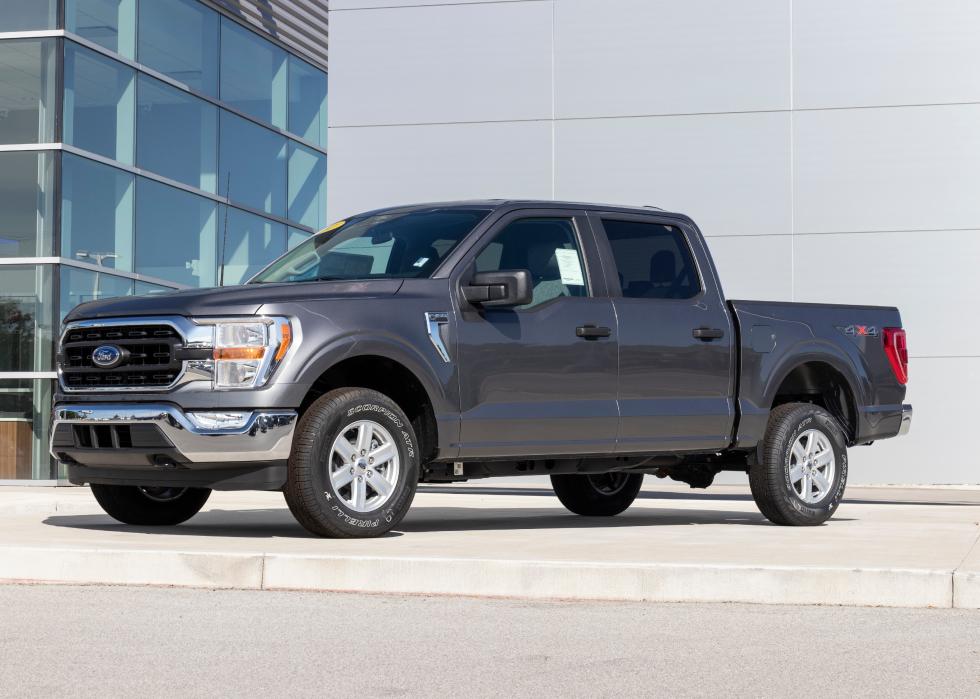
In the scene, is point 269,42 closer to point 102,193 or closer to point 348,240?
point 102,193

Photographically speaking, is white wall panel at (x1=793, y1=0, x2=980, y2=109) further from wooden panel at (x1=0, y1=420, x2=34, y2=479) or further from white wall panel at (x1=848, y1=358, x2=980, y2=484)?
wooden panel at (x1=0, y1=420, x2=34, y2=479)

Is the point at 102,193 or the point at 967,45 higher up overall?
the point at 967,45

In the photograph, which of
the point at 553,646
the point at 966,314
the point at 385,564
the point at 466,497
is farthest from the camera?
the point at 966,314

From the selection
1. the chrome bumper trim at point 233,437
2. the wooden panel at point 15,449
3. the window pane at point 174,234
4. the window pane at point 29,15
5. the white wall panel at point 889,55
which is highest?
the window pane at point 29,15

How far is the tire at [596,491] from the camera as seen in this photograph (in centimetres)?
1191

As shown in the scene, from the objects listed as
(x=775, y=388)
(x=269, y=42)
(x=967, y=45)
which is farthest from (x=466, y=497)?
(x=269, y=42)

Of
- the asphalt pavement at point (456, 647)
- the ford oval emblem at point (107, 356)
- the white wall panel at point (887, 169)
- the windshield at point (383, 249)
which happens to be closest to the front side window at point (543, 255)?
the windshield at point (383, 249)

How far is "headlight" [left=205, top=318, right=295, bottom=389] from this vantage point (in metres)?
8.25

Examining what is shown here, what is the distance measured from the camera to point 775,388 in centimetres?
1039

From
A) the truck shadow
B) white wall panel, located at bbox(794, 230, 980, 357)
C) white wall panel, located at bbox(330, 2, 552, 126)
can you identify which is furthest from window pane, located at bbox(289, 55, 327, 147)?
the truck shadow

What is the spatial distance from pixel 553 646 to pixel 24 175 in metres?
18.0

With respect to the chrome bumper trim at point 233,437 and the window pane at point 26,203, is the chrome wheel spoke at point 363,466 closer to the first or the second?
the chrome bumper trim at point 233,437

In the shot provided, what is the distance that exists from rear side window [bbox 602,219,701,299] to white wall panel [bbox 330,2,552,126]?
10989 millimetres

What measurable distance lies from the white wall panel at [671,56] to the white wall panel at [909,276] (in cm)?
214
